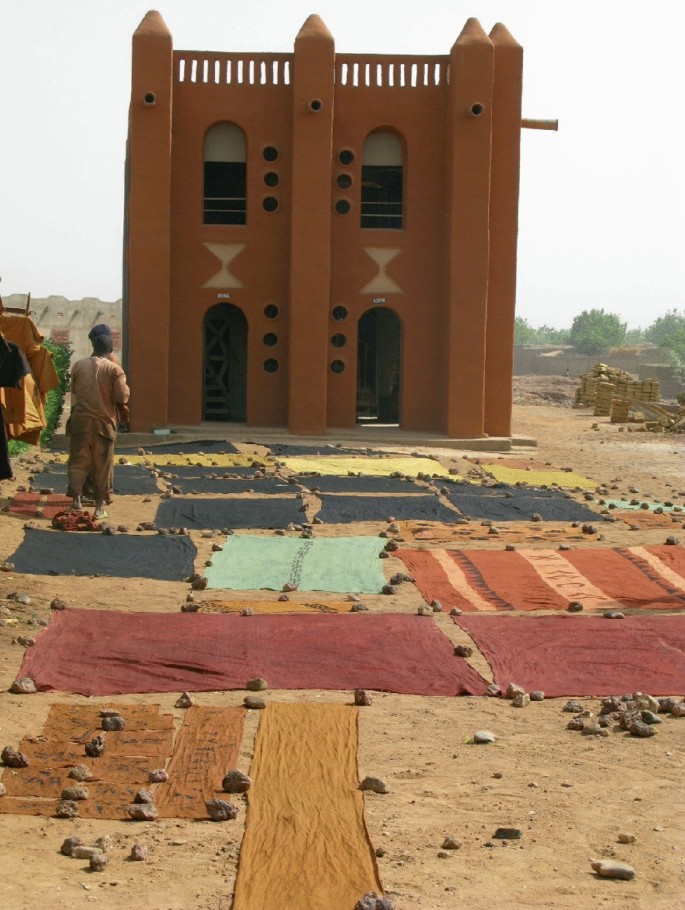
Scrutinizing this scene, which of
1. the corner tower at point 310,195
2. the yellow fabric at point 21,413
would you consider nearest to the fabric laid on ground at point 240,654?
the yellow fabric at point 21,413

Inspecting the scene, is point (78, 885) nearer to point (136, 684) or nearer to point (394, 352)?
point (136, 684)

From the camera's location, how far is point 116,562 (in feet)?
35.6

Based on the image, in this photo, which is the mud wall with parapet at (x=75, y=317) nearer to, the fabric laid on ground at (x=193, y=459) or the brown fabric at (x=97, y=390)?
the fabric laid on ground at (x=193, y=459)

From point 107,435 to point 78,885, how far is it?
8.97m

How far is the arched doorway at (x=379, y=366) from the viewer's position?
27669 millimetres

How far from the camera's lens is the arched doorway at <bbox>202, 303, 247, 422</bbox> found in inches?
1000

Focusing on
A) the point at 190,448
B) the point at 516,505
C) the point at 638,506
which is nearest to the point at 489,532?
the point at 516,505

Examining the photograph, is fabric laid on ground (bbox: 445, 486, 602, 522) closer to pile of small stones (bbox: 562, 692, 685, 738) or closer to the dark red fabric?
the dark red fabric

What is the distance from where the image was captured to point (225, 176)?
25188mm

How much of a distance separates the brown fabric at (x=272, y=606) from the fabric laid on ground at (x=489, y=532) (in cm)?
341

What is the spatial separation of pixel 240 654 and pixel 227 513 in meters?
6.00

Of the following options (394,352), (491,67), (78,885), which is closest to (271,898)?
(78,885)

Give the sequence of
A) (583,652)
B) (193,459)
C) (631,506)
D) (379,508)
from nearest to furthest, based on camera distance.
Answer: (583,652) < (379,508) < (631,506) < (193,459)

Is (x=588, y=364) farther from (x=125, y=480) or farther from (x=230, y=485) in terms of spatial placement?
(x=125, y=480)
